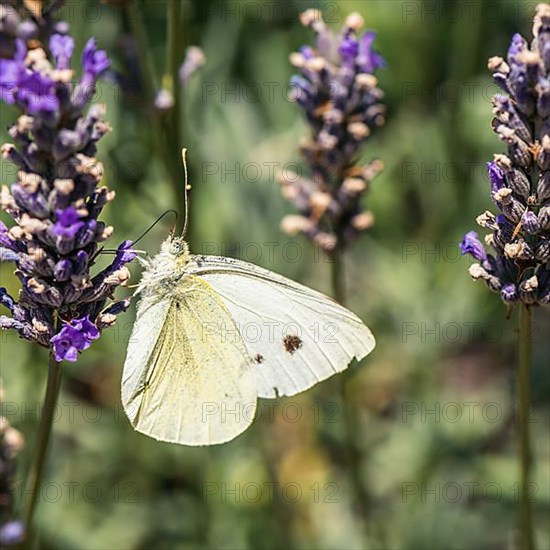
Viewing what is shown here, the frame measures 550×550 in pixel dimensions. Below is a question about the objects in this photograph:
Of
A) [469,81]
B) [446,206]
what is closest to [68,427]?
[446,206]

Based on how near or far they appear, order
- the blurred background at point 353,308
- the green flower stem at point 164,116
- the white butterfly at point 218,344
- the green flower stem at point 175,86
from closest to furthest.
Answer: the white butterfly at point 218,344
the green flower stem at point 175,86
the green flower stem at point 164,116
the blurred background at point 353,308

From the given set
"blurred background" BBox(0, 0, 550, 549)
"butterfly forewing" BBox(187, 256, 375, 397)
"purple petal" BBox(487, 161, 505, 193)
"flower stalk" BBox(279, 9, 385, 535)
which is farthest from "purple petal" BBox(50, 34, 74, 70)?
"blurred background" BBox(0, 0, 550, 549)

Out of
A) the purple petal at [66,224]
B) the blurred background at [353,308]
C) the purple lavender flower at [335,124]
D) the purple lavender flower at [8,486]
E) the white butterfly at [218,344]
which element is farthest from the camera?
the blurred background at [353,308]

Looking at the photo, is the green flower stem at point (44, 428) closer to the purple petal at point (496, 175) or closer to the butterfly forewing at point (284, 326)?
the butterfly forewing at point (284, 326)

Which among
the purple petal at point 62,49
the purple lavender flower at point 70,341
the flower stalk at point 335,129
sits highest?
the flower stalk at point 335,129

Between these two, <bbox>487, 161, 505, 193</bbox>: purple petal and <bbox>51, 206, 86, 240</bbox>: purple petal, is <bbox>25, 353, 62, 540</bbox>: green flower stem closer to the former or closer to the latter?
<bbox>51, 206, 86, 240</bbox>: purple petal

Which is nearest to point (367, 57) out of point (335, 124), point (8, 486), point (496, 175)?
point (335, 124)

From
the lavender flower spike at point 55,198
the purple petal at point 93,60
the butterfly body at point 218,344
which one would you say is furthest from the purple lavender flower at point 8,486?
the purple petal at point 93,60

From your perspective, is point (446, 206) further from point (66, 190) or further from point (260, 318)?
point (66, 190)
